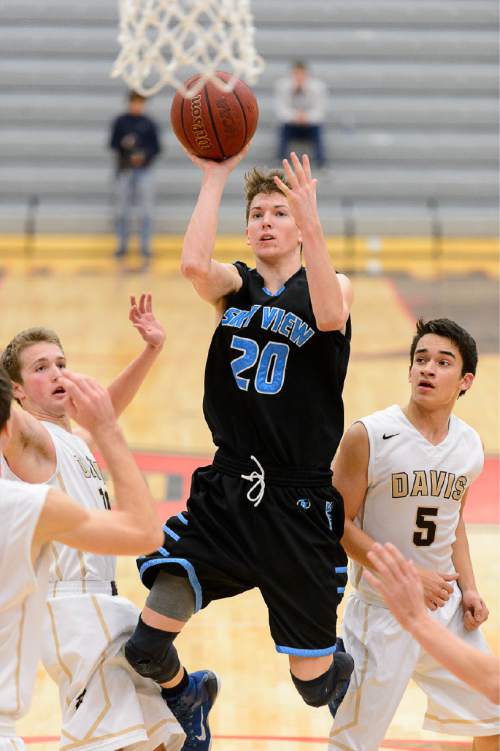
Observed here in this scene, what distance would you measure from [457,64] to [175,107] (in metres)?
14.8

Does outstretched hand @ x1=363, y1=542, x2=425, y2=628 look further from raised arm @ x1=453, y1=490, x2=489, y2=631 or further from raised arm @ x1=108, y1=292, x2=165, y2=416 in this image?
raised arm @ x1=108, y1=292, x2=165, y2=416

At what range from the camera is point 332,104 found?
18406 millimetres

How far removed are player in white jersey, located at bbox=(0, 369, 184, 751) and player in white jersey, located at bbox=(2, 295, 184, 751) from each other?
0.80 meters

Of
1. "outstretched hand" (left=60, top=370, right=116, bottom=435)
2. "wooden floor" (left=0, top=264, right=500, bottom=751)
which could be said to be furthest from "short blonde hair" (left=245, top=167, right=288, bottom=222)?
"wooden floor" (left=0, top=264, right=500, bottom=751)

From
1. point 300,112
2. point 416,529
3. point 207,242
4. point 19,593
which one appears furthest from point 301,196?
point 300,112

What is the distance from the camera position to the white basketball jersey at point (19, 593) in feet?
11.5

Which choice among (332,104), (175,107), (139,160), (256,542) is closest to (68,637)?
(256,542)

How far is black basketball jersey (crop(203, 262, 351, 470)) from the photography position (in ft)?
15.2

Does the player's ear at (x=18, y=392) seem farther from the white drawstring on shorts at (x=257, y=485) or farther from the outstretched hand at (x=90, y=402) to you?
the outstretched hand at (x=90, y=402)

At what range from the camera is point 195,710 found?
486 cm

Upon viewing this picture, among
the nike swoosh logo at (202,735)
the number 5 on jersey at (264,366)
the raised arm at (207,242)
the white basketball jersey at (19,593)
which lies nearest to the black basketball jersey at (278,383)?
the number 5 on jersey at (264,366)

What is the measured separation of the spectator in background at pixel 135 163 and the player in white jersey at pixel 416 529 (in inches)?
463

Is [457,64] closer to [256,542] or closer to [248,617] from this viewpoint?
[248,617]

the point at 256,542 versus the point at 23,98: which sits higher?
the point at 23,98
